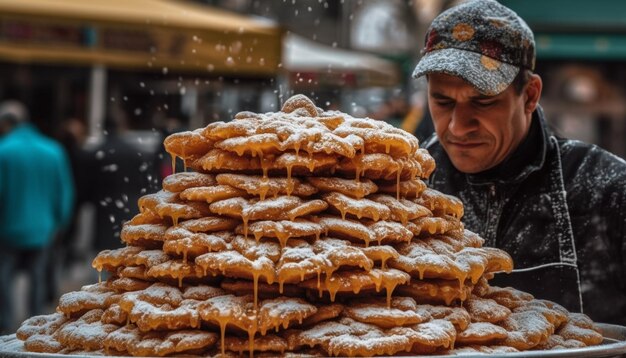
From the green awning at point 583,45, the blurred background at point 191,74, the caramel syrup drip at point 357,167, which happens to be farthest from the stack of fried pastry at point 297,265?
the green awning at point 583,45

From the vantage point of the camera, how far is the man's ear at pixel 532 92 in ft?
12.6

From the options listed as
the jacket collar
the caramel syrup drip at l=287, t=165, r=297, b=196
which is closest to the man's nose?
the jacket collar

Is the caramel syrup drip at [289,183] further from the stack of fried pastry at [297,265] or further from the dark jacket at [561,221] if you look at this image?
the dark jacket at [561,221]

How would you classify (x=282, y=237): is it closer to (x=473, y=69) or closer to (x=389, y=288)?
(x=389, y=288)

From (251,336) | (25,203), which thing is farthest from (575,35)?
(251,336)

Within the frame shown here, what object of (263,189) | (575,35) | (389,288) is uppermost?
(575,35)

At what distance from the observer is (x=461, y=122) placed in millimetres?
3713

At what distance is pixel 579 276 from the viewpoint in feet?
12.5

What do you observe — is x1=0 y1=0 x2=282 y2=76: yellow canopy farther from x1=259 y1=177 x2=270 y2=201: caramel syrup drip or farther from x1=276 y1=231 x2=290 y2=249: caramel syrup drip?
x1=276 y1=231 x2=290 y2=249: caramel syrup drip

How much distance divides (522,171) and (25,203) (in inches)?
265

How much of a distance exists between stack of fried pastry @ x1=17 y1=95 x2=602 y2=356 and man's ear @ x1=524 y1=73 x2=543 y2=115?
42.9 inches

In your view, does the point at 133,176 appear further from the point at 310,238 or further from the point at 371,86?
the point at 310,238

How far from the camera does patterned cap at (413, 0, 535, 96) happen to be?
139 inches

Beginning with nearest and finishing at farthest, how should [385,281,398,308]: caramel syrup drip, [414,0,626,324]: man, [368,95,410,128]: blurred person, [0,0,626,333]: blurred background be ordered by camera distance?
1. [385,281,398,308]: caramel syrup drip
2. [414,0,626,324]: man
3. [0,0,626,333]: blurred background
4. [368,95,410,128]: blurred person
